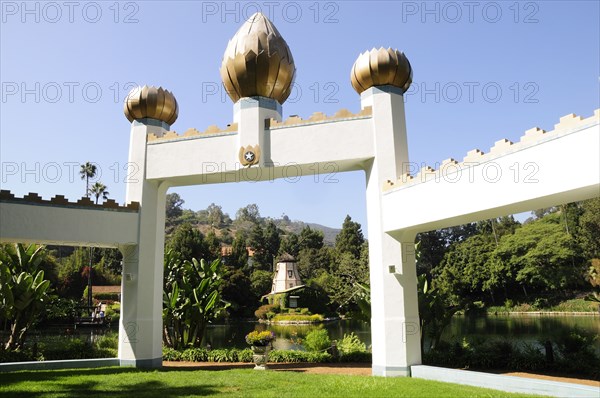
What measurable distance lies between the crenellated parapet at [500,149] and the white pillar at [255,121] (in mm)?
3338

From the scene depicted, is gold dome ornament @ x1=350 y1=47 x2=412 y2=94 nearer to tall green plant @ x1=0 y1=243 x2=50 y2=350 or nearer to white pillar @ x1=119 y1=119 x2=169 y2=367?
white pillar @ x1=119 y1=119 x2=169 y2=367

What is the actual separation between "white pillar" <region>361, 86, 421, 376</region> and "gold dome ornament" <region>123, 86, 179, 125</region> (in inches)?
241

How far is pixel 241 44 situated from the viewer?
1323 cm

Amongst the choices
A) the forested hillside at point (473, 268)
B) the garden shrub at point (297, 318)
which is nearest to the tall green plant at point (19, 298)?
the forested hillside at point (473, 268)

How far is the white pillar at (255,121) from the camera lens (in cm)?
1277

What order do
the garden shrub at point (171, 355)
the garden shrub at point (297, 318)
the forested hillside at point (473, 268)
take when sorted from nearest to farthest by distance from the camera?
the garden shrub at point (171, 355)
the garden shrub at point (297, 318)
the forested hillside at point (473, 268)

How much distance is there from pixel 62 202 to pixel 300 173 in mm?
6281

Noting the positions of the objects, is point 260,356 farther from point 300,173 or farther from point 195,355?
point 300,173


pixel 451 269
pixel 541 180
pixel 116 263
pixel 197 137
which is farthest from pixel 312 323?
pixel 541 180

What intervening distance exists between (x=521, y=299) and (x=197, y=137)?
4284cm

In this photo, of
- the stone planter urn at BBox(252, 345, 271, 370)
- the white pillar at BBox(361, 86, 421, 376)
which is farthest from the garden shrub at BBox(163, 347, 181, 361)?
the white pillar at BBox(361, 86, 421, 376)

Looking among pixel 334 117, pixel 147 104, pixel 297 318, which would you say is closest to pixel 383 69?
pixel 334 117

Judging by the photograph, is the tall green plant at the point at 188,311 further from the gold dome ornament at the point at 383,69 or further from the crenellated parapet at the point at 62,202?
the gold dome ornament at the point at 383,69

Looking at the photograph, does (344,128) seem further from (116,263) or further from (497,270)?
(116,263)
